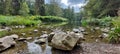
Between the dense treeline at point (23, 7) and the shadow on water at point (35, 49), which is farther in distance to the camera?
the dense treeline at point (23, 7)

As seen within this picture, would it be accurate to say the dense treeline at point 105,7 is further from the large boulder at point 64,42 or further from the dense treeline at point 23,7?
the large boulder at point 64,42

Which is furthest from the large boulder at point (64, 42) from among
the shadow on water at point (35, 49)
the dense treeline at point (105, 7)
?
the dense treeline at point (105, 7)

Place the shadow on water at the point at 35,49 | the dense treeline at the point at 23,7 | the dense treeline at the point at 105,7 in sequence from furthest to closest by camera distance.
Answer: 1. the dense treeline at the point at 23,7
2. the dense treeline at the point at 105,7
3. the shadow on water at the point at 35,49

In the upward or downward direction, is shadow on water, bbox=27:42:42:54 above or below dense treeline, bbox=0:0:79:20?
above

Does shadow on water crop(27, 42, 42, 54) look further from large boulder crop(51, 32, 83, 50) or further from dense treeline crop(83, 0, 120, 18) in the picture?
dense treeline crop(83, 0, 120, 18)

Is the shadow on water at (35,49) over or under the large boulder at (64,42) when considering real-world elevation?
under

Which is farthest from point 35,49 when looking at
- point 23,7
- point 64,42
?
point 23,7

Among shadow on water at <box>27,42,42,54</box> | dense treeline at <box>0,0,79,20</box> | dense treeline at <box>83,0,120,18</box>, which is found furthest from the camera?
dense treeline at <box>0,0,79,20</box>

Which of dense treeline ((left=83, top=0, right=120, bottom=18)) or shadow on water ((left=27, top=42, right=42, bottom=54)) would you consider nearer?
shadow on water ((left=27, top=42, right=42, bottom=54))

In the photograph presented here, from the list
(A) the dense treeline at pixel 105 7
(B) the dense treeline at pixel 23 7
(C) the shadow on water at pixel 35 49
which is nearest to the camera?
(C) the shadow on water at pixel 35 49

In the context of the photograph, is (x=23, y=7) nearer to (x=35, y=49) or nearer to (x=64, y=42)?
(x=35, y=49)

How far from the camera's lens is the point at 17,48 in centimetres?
529

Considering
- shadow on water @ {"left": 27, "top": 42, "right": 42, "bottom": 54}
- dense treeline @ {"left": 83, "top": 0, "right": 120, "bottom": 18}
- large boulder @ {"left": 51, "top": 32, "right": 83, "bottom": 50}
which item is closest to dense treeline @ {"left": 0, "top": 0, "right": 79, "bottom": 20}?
dense treeline @ {"left": 83, "top": 0, "right": 120, "bottom": 18}

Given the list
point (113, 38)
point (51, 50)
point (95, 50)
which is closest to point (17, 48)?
point (51, 50)
